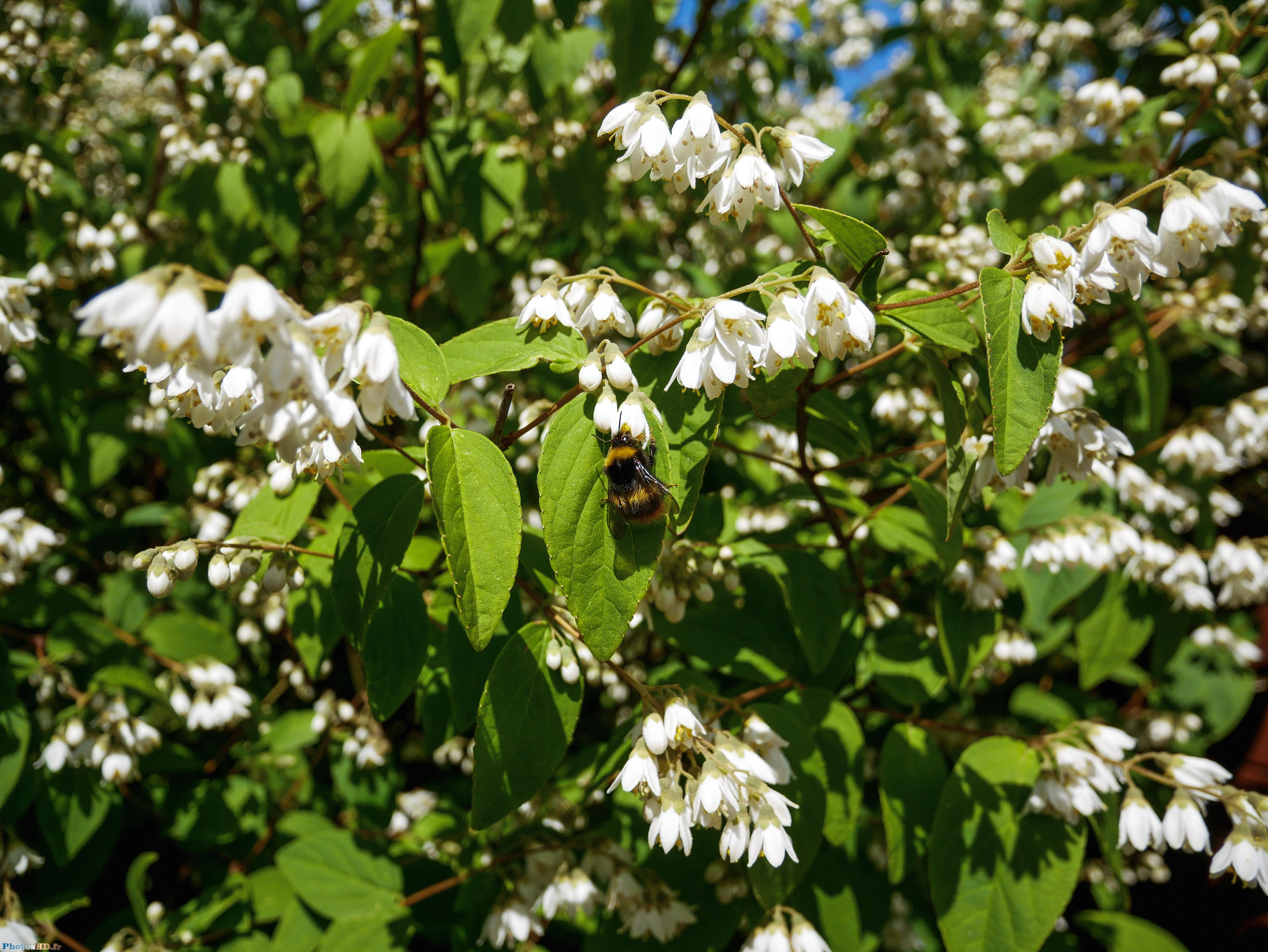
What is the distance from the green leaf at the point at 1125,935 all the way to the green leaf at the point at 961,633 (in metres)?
2.17

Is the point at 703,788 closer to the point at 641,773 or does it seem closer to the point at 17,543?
the point at 641,773

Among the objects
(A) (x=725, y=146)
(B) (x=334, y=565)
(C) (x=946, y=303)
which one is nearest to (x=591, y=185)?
(A) (x=725, y=146)

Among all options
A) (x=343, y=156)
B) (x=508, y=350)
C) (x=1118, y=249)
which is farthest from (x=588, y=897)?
(x=343, y=156)

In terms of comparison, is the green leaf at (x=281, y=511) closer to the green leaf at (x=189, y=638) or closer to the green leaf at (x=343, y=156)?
the green leaf at (x=189, y=638)

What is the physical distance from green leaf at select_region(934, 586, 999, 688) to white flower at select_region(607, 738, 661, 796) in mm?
1212

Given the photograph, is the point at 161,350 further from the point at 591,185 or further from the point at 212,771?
the point at 212,771

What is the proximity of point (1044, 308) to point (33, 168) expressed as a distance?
433 cm

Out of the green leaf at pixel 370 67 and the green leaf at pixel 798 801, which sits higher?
the green leaf at pixel 370 67

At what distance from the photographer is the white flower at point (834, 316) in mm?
1597

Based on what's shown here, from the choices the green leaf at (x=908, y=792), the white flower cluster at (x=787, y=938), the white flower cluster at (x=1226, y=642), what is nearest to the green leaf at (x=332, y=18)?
the green leaf at (x=908, y=792)

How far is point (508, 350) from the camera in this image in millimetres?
1774

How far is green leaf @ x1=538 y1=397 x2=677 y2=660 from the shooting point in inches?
61.1

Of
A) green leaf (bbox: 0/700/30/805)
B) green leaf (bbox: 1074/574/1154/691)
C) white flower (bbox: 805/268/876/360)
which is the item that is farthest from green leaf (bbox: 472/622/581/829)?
green leaf (bbox: 1074/574/1154/691)

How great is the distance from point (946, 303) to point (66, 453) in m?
4.13
